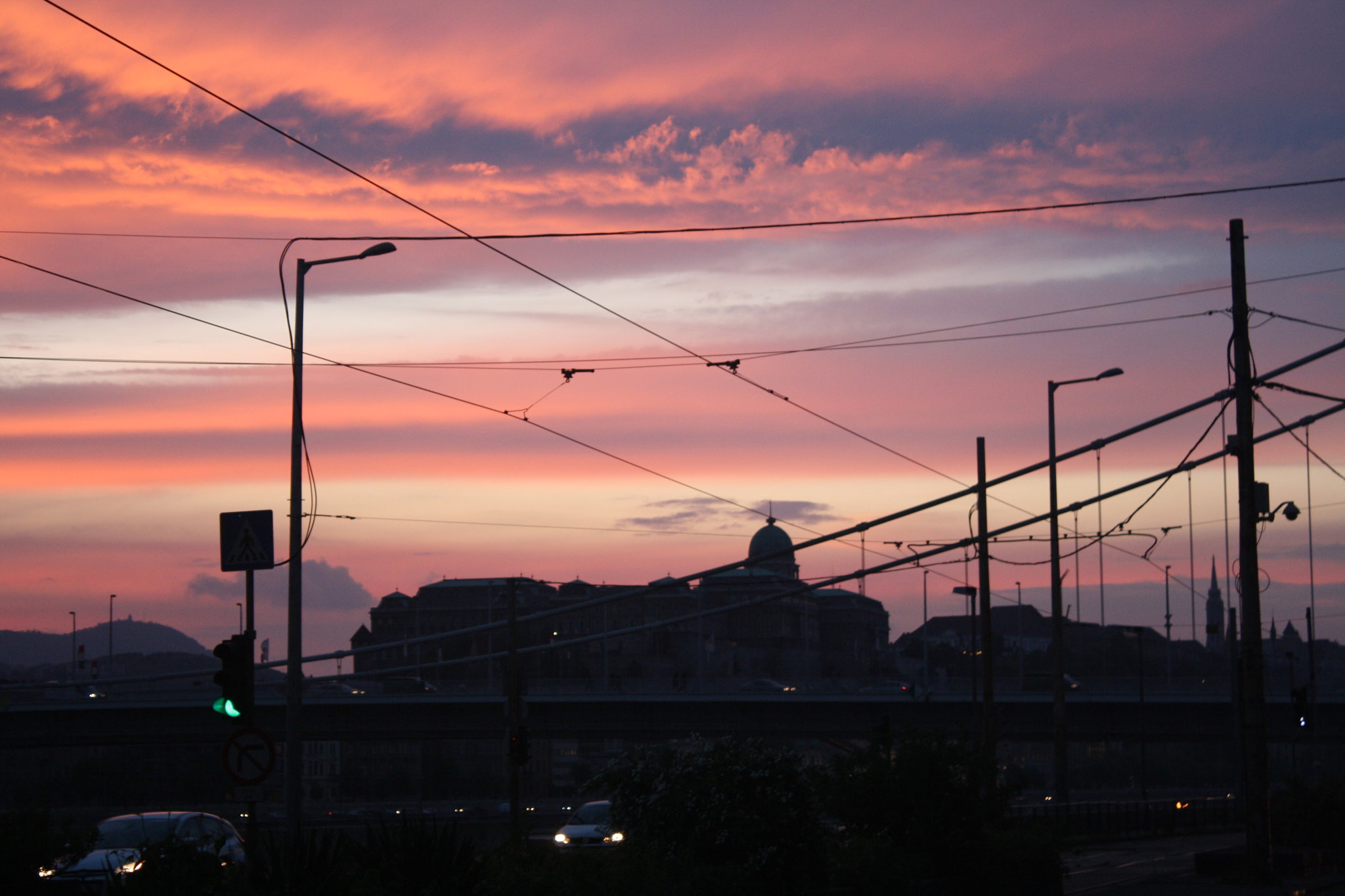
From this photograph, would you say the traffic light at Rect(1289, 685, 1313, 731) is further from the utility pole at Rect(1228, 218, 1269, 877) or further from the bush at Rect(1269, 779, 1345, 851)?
the utility pole at Rect(1228, 218, 1269, 877)

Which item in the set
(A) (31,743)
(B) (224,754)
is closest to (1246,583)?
(B) (224,754)

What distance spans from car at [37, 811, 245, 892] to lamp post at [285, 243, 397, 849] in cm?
170

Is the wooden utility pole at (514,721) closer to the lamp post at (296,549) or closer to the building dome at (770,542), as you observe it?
the lamp post at (296,549)

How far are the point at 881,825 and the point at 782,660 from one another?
460ft

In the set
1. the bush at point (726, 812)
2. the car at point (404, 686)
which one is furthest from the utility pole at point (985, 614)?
the car at point (404, 686)

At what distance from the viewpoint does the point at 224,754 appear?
13820 mm

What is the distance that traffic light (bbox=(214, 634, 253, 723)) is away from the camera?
14.9 meters

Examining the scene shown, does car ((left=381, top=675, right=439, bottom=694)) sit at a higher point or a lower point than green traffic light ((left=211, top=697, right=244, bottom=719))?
lower

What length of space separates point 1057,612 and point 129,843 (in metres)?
22.5

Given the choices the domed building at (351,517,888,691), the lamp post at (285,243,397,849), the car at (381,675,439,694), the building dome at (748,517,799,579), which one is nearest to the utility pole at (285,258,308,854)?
the lamp post at (285,243,397,849)

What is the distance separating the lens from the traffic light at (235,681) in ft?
49.0

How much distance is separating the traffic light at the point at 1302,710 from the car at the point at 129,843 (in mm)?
24067

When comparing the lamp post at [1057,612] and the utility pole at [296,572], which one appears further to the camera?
the lamp post at [1057,612]

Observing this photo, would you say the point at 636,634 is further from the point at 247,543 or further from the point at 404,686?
the point at 247,543
